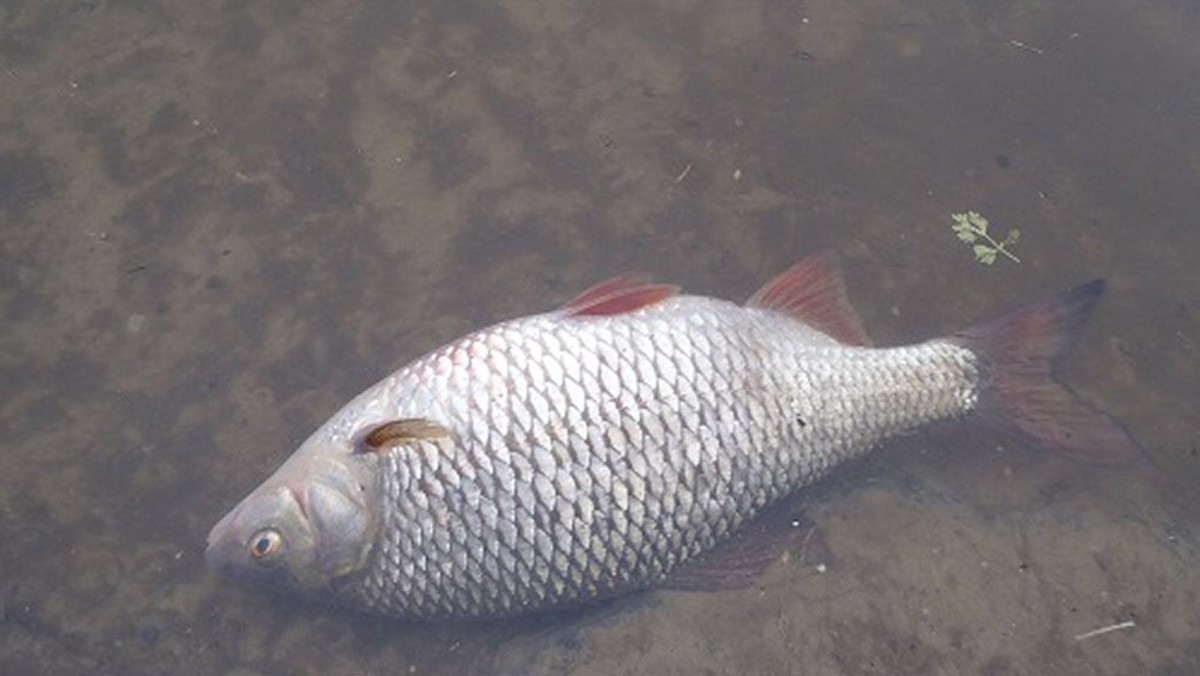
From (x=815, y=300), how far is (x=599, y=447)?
94cm

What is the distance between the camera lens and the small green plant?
3453 mm

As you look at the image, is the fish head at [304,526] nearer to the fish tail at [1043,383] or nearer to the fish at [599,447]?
the fish at [599,447]

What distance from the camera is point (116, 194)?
134 inches

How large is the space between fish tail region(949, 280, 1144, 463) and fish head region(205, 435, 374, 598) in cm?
188

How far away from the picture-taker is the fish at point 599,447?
274 cm

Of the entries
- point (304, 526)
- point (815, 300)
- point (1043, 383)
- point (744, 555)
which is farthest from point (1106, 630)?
point (304, 526)

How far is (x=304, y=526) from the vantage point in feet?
9.11

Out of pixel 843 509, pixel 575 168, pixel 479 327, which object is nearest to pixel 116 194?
pixel 479 327

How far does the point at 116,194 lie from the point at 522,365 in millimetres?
1664

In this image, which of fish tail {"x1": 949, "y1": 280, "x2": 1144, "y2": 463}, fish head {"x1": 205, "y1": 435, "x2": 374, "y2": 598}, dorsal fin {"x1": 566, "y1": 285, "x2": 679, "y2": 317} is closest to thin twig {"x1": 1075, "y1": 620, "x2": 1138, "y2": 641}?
fish tail {"x1": 949, "y1": 280, "x2": 1144, "y2": 463}

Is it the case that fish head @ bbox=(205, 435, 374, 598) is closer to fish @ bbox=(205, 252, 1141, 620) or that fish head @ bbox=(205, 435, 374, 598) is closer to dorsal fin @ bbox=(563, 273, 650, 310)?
fish @ bbox=(205, 252, 1141, 620)

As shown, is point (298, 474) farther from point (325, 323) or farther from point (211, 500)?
point (325, 323)

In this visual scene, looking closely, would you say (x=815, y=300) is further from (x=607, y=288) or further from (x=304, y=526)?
(x=304, y=526)

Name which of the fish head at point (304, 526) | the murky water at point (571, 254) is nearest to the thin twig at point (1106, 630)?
the murky water at point (571, 254)
